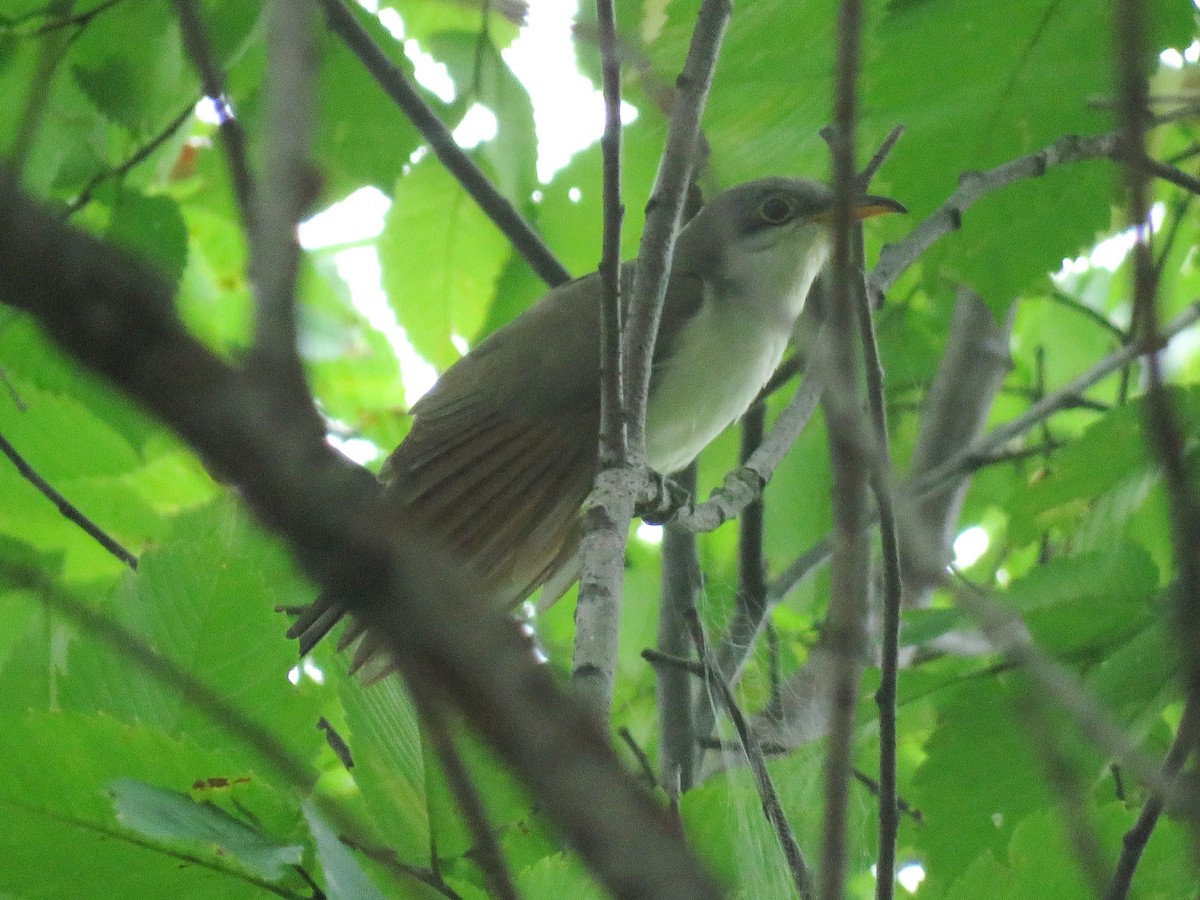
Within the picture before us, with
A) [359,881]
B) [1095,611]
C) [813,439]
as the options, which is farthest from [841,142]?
[813,439]

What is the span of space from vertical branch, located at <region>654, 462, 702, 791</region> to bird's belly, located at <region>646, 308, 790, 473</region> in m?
0.34

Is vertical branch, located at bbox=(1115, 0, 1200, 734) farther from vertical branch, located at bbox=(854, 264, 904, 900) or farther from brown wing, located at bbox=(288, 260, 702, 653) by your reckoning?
brown wing, located at bbox=(288, 260, 702, 653)

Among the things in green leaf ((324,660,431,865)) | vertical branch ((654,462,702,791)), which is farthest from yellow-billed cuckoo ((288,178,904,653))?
green leaf ((324,660,431,865))

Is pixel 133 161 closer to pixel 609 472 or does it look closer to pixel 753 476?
pixel 753 476

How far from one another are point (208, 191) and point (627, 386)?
2.65 meters

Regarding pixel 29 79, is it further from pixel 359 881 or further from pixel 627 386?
pixel 359 881

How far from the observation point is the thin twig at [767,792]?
1951 mm

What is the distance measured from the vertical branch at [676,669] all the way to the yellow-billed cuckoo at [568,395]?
0.27 meters

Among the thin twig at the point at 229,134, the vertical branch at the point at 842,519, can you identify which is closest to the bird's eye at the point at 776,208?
the vertical branch at the point at 842,519

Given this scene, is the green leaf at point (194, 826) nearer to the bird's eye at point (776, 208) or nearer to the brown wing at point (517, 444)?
the brown wing at point (517, 444)

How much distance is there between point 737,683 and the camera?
350 cm

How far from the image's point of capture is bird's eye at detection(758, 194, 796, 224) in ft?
15.8

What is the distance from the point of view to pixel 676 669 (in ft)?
11.4

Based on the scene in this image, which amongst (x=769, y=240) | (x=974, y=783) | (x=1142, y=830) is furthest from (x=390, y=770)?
(x=769, y=240)
